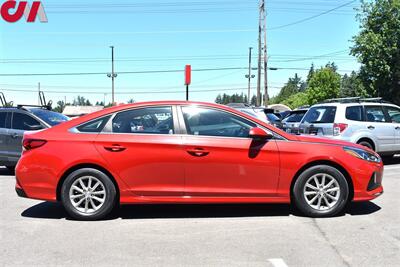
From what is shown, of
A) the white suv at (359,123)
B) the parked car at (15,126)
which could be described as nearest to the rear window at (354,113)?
the white suv at (359,123)

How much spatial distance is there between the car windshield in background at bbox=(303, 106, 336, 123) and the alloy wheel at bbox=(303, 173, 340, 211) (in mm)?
5123

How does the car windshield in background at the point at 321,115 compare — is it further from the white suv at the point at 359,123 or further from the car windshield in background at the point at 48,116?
the car windshield in background at the point at 48,116

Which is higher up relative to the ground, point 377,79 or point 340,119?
point 377,79

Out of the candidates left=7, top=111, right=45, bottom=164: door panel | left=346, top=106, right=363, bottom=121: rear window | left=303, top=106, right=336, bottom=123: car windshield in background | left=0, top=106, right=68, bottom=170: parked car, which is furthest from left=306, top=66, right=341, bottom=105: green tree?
left=7, top=111, right=45, bottom=164: door panel

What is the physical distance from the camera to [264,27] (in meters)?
34.8

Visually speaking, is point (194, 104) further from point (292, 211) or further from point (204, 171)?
point (292, 211)

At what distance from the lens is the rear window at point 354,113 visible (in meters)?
11.0

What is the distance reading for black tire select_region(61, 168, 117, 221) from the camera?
5.97m

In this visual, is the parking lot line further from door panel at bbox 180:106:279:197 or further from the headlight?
the headlight

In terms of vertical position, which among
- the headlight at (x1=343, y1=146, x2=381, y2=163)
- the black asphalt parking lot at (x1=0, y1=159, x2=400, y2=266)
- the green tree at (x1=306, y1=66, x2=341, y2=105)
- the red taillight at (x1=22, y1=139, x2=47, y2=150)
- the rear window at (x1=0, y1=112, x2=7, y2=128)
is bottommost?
the black asphalt parking lot at (x1=0, y1=159, x2=400, y2=266)

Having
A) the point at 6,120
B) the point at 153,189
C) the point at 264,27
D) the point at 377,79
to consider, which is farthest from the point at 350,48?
the point at 153,189

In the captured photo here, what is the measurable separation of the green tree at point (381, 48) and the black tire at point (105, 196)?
23.6 m

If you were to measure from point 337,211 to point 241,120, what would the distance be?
1814 millimetres

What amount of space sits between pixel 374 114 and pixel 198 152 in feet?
23.4
